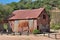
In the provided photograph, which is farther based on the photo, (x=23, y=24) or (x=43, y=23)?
(x=43, y=23)

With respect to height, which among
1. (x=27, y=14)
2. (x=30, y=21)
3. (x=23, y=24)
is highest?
(x=27, y=14)

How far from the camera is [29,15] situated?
49656 millimetres

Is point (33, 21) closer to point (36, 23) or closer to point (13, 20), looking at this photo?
point (36, 23)

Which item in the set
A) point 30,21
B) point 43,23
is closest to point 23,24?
point 30,21

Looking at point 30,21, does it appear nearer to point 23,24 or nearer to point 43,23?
point 23,24

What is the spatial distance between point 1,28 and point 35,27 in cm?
887

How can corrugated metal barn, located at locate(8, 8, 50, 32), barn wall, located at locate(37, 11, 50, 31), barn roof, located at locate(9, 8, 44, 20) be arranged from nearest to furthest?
corrugated metal barn, located at locate(8, 8, 50, 32) → barn roof, located at locate(9, 8, 44, 20) → barn wall, located at locate(37, 11, 50, 31)

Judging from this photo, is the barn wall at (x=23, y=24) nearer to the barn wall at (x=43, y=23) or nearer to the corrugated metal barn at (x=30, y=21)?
the corrugated metal barn at (x=30, y=21)

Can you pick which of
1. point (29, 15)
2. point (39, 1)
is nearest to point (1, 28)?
point (29, 15)

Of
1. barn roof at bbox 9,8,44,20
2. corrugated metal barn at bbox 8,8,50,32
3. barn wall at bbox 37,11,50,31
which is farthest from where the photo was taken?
barn wall at bbox 37,11,50,31

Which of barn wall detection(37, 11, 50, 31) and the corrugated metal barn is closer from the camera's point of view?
the corrugated metal barn

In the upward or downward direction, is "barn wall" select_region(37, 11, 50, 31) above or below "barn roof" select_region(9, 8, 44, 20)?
below

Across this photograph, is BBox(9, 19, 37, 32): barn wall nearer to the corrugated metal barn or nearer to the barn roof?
the corrugated metal barn

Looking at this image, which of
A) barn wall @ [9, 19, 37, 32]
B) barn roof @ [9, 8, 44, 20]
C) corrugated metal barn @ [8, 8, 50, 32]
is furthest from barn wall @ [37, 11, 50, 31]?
barn wall @ [9, 19, 37, 32]
